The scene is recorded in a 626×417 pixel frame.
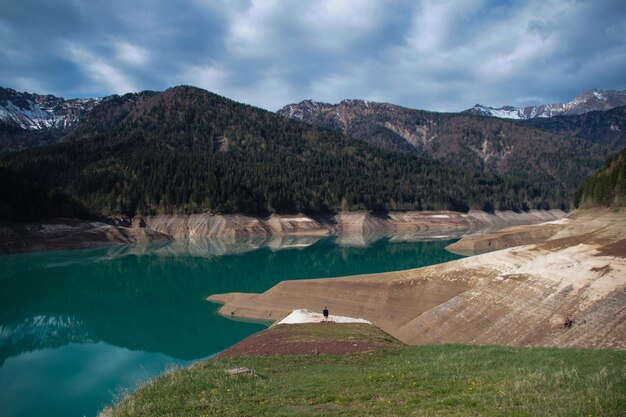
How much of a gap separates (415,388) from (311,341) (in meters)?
14.1

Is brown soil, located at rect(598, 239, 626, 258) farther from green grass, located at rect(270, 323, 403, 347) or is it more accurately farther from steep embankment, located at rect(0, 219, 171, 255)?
steep embankment, located at rect(0, 219, 171, 255)

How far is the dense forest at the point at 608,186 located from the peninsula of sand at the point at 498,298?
5695 millimetres

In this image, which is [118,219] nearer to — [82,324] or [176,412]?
[82,324]

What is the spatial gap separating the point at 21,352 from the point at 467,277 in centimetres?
4218

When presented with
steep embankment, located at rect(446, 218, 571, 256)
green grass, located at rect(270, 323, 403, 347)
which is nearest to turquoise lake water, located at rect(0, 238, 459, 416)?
steep embankment, located at rect(446, 218, 571, 256)

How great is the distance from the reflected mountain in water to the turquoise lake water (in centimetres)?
16

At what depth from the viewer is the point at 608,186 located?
63344mm

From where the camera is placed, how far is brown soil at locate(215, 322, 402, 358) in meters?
24.5

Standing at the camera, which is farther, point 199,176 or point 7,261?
point 199,176

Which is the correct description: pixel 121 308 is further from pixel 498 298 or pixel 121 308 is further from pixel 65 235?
pixel 65 235

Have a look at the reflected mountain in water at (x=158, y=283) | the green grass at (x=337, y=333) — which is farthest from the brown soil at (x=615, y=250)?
the reflected mountain in water at (x=158, y=283)

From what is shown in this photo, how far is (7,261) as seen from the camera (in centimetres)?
8800

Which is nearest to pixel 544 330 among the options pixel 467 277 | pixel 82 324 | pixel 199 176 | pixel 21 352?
pixel 467 277

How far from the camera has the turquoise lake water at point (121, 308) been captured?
29.8 m
